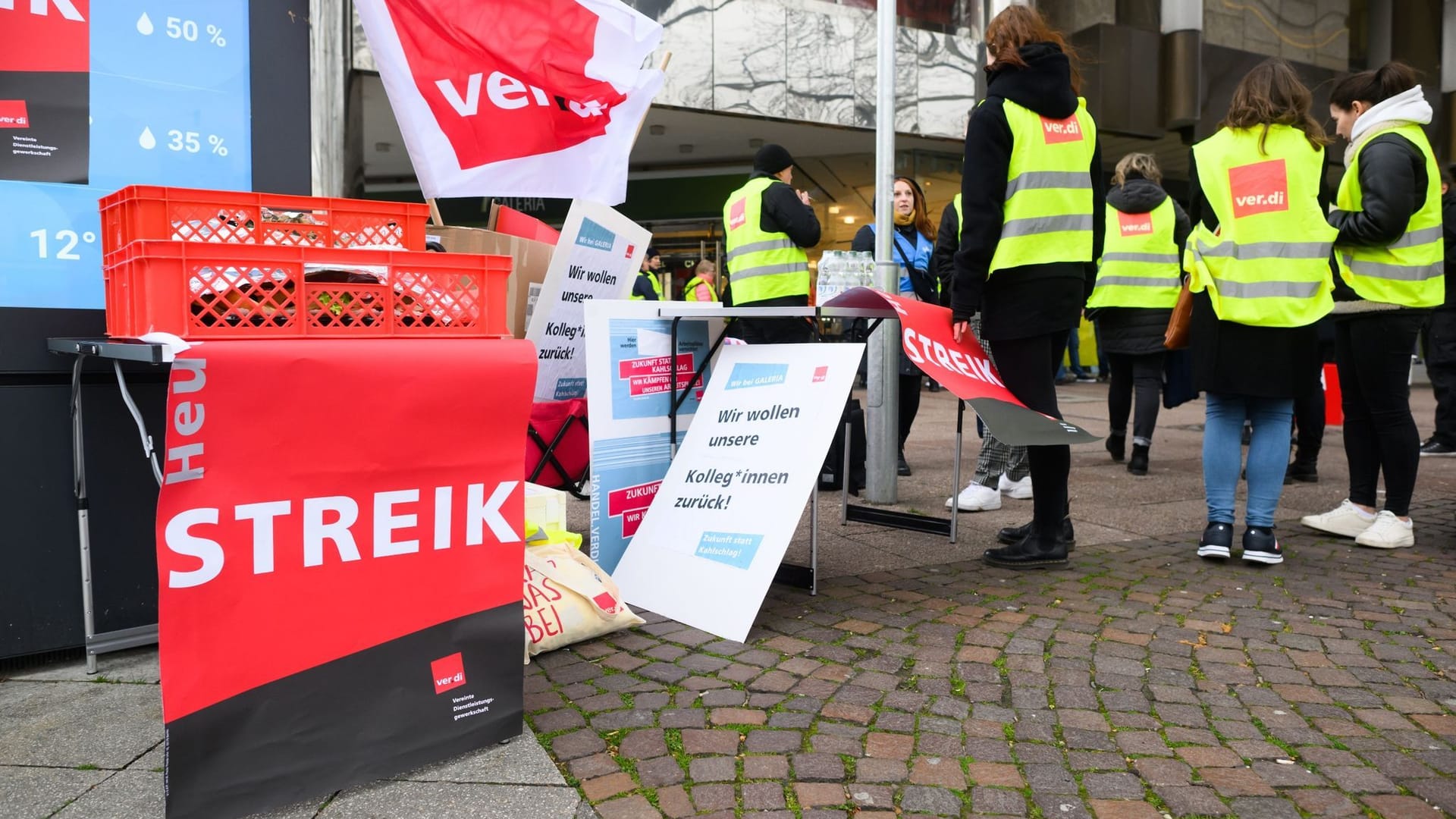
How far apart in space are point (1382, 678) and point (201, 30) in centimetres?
398

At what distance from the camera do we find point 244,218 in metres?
2.43

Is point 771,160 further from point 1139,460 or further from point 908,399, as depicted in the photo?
point 1139,460

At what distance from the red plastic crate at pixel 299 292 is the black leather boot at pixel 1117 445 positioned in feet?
19.2

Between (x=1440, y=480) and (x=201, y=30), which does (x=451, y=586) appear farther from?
(x=1440, y=480)

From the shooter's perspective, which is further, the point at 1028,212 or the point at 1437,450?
the point at 1437,450

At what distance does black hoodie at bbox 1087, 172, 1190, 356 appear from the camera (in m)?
6.72

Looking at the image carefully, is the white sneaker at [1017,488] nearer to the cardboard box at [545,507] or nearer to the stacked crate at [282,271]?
the cardboard box at [545,507]

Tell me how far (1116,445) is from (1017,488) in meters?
1.86

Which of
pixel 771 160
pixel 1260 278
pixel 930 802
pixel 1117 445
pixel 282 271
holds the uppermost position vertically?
pixel 771 160


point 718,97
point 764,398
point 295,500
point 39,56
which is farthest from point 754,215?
point 718,97

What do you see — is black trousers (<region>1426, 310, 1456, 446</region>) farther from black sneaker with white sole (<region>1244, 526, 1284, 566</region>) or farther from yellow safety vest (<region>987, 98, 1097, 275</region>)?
yellow safety vest (<region>987, 98, 1097, 275</region>)

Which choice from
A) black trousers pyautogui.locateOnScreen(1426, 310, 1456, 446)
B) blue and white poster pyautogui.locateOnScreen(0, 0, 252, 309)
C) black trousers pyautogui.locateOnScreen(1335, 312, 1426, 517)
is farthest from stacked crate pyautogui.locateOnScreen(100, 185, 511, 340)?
black trousers pyautogui.locateOnScreen(1426, 310, 1456, 446)

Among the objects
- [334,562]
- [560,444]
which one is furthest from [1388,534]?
[334,562]

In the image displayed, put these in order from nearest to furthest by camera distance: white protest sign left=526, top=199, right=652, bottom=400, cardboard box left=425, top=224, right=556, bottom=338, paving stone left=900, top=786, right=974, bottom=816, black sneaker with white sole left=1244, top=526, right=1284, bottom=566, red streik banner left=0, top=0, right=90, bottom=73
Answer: paving stone left=900, top=786, right=974, bottom=816 → red streik banner left=0, top=0, right=90, bottom=73 → cardboard box left=425, top=224, right=556, bottom=338 → white protest sign left=526, top=199, right=652, bottom=400 → black sneaker with white sole left=1244, top=526, right=1284, bottom=566
